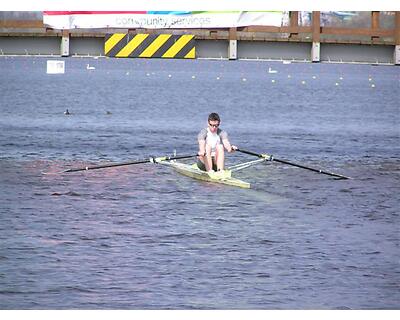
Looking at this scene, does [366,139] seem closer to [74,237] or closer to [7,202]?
[7,202]

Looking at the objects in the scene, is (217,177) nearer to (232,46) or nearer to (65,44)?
(65,44)

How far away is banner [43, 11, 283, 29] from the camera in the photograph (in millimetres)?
15773

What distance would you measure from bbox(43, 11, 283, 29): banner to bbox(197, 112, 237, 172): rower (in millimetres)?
21440

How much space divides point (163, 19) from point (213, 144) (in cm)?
2353

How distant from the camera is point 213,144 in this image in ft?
131

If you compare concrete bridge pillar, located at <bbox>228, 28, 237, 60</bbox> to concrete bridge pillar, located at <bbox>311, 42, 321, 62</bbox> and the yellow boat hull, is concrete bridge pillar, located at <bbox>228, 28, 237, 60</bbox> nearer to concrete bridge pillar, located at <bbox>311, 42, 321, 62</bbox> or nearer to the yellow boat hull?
concrete bridge pillar, located at <bbox>311, 42, 321, 62</bbox>

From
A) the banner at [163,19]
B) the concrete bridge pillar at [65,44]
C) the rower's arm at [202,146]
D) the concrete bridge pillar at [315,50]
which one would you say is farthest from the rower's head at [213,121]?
the concrete bridge pillar at [315,50]

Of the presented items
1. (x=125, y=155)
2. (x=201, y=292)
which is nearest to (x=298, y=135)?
(x=125, y=155)

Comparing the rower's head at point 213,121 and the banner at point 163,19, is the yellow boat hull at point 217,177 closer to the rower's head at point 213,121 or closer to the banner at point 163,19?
the rower's head at point 213,121

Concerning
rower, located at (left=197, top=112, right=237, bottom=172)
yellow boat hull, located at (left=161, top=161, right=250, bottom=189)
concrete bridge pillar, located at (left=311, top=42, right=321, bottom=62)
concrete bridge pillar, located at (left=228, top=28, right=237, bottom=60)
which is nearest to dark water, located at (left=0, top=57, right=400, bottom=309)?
yellow boat hull, located at (left=161, top=161, right=250, bottom=189)
